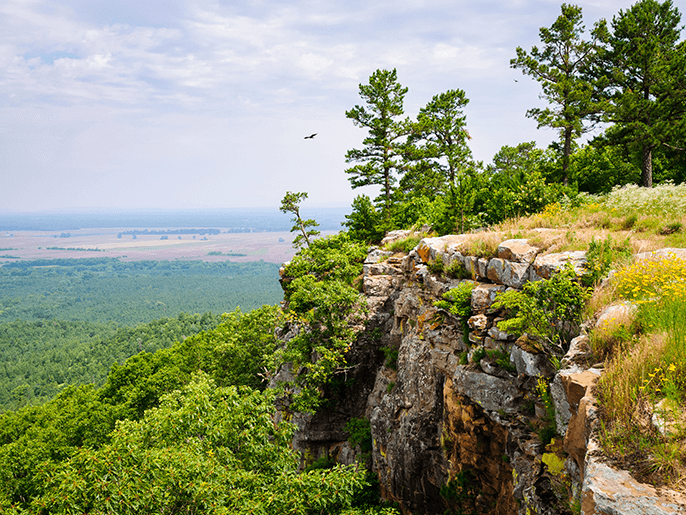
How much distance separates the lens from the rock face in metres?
Answer: 5.60

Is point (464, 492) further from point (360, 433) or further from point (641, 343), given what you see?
point (641, 343)

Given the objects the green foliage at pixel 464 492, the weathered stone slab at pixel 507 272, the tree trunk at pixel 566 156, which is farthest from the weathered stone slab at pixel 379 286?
the tree trunk at pixel 566 156

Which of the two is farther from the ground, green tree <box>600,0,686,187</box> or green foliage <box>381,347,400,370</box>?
green tree <box>600,0,686,187</box>

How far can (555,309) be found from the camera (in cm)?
768

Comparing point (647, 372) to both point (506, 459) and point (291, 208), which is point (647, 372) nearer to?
point (506, 459)

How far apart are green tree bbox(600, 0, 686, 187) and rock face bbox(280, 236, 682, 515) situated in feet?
44.2

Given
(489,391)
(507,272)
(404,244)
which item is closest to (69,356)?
(404,244)

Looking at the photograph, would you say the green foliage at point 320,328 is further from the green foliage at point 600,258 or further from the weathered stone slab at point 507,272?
the green foliage at point 600,258

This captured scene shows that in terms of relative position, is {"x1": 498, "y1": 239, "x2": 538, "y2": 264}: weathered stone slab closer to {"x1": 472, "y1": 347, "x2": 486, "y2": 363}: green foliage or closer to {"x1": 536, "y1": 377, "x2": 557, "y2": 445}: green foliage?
{"x1": 472, "y1": 347, "x2": 486, "y2": 363}: green foliage

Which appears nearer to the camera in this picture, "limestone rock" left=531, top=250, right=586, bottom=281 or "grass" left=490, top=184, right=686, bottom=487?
"grass" left=490, top=184, right=686, bottom=487

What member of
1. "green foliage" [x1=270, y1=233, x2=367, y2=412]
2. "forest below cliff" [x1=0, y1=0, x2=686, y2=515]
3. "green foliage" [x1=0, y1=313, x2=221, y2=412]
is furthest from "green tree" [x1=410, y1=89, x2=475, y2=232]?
"green foliage" [x1=0, y1=313, x2=221, y2=412]

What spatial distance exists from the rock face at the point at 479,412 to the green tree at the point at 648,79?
13.5 m

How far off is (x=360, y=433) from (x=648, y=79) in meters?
23.2

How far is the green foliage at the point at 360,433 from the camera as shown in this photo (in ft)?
54.1
